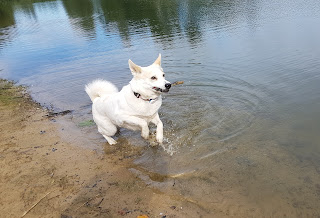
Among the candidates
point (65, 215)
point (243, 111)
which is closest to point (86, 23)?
point (243, 111)

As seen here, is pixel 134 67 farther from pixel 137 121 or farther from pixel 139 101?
pixel 137 121

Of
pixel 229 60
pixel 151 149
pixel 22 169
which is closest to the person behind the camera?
pixel 22 169

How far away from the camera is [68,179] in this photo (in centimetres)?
500

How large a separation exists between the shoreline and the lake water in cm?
35

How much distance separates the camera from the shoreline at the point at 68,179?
4.13 meters

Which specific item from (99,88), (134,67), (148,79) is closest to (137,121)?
(148,79)

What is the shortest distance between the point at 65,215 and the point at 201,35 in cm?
1442

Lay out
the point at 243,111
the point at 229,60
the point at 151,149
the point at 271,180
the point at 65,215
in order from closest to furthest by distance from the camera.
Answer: the point at 65,215, the point at 271,180, the point at 151,149, the point at 243,111, the point at 229,60

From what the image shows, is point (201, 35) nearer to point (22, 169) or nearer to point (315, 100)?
point (315, 100)

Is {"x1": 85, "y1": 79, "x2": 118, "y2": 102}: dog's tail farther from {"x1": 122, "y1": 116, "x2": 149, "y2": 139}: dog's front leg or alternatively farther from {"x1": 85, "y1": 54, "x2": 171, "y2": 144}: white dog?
{"x1": 122, "y1": 116, "x2": 149, "y2": 139}: dog's front leg

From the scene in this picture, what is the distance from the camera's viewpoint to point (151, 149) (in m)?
5.93

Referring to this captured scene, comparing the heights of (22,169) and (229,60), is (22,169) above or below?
above

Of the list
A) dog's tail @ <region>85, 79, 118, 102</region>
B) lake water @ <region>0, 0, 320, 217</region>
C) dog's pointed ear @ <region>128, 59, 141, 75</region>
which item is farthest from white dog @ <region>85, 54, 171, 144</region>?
lake water @ <region>0, 0, 320, 217</region>

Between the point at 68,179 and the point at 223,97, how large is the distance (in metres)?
5.02
